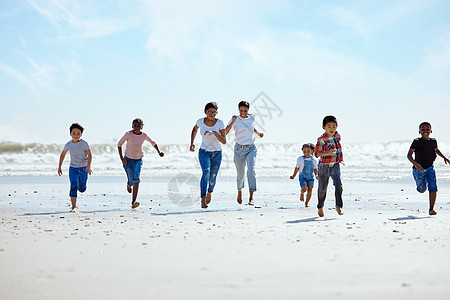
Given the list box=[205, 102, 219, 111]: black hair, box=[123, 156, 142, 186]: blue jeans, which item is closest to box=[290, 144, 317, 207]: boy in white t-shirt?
box=[205, 102, 219, 111]: black hair

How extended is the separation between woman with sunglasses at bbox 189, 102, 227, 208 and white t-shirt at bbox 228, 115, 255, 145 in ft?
1.69

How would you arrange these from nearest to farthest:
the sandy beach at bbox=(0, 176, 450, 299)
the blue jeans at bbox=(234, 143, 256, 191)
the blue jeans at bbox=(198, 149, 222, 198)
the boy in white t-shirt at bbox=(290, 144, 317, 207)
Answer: the sandy beach at bbox=(0, 176, 450, 299) → the blue jeans at bbox=(198, 149, 222, 198) → the blue jeans at bbox=(234, 143, 256, 191) → the boy in white t-shirt at bbox=(290, 144, 317, 207)

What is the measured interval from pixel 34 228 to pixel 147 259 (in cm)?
259

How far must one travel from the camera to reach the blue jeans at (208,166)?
8.80 meters

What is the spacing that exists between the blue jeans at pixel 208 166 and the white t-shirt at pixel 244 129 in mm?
668

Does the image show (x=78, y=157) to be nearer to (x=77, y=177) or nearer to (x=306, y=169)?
(x=77, y=177)

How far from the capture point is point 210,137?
872 centimetres

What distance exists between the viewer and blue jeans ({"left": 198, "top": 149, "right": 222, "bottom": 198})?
8.80 meters

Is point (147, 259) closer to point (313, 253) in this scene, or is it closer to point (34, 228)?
point (313, 253)

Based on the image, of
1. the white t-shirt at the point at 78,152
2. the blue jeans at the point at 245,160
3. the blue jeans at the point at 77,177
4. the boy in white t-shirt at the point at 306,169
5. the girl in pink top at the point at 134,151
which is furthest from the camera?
the boy in white t-shirt at the point at 306,169

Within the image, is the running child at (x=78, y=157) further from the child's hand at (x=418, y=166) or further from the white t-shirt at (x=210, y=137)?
the child's hand at (x=418, y=166)

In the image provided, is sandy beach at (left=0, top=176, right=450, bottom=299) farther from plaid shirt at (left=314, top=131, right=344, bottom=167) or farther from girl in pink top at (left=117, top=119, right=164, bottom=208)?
girl in pink top at (left=117, top=119, right=164, bottom=208)

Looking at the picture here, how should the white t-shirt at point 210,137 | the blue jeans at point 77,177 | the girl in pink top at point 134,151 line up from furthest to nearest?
the girl in pink top at point 134,151 < the white t-shirt at point 210,137 < the blue jeans at point 77,177

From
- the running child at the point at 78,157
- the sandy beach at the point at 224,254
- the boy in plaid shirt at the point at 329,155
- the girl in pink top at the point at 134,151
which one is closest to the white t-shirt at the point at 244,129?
the girl in pink top at the point at 134,151
